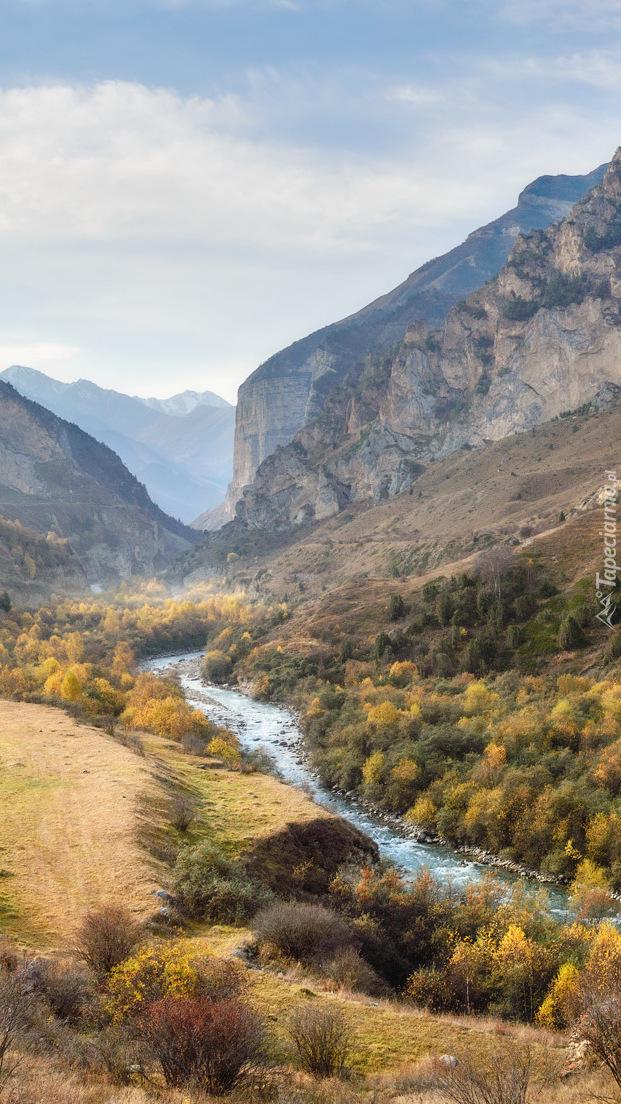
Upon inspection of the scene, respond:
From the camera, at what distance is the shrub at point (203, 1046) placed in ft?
38.4

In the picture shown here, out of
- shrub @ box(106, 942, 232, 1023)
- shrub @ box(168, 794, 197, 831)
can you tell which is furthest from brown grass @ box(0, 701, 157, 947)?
shrub @ box(106, 942, 232, 1023)

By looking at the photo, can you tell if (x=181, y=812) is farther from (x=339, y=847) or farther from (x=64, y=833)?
(x=339, y=847)

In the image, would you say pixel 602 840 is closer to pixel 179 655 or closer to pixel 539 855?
pixel 539 855

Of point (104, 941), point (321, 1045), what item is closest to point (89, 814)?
point (104, 941)

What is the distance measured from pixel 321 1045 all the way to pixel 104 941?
21.7ft

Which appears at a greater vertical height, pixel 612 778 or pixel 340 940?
pixel 340 940

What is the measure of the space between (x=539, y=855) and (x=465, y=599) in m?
38.4

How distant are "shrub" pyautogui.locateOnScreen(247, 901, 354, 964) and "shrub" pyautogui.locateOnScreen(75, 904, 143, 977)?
4.33m

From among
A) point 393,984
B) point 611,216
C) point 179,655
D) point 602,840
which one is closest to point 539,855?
→ point 602,840

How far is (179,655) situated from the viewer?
431ft

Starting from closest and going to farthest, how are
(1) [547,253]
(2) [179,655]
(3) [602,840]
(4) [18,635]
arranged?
1. (3) [602,840]
2. (4) [18,635]
3. (2) [179,655]
4. (1) [547,253]

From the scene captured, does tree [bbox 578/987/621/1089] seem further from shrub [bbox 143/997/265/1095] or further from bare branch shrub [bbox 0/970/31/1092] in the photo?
bare branch shrub [bbox 0/970/31/1092]

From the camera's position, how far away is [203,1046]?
11.8 metres

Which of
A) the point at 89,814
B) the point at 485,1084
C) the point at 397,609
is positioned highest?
the point at 485,1084
